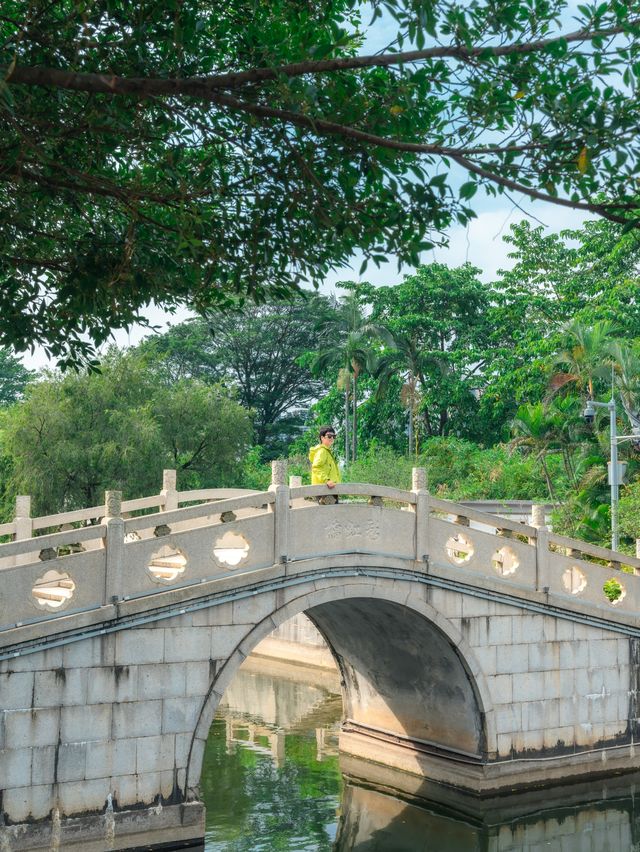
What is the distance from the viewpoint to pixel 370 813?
478 inches

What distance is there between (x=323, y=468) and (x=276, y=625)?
6.09 ft

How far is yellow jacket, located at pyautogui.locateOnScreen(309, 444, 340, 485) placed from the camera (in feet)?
37.3

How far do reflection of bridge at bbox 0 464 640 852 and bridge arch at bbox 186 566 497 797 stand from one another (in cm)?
3

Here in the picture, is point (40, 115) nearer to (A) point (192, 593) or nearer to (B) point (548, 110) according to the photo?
(B) point (548, 110)

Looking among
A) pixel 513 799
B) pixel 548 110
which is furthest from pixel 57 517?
pixel 548 110

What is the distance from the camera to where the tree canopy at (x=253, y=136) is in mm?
5824

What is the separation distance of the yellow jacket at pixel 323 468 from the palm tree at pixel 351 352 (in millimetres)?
22189

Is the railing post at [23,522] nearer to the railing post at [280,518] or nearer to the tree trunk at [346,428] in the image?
the railing post at [280,518]

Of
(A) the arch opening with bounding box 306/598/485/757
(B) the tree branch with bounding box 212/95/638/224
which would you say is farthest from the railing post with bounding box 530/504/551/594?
(B) the tree branch with bounding box 212/95/638/224

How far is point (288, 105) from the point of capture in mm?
6156

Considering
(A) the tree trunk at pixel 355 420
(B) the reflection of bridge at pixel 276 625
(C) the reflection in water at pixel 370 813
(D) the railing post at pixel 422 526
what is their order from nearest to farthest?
1. (B) the reflection of bridge at pixel 276 625
2. (C) the reflection in water at pixel 370 813
3. (D) the railing post at pixel 422 526
4. (A) the tree trunk at pixel 355 420

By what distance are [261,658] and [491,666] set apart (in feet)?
38.4

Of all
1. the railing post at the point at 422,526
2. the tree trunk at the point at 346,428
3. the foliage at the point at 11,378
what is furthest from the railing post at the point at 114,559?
the foliage at the point at 11,378

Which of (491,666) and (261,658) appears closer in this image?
(491,666)
